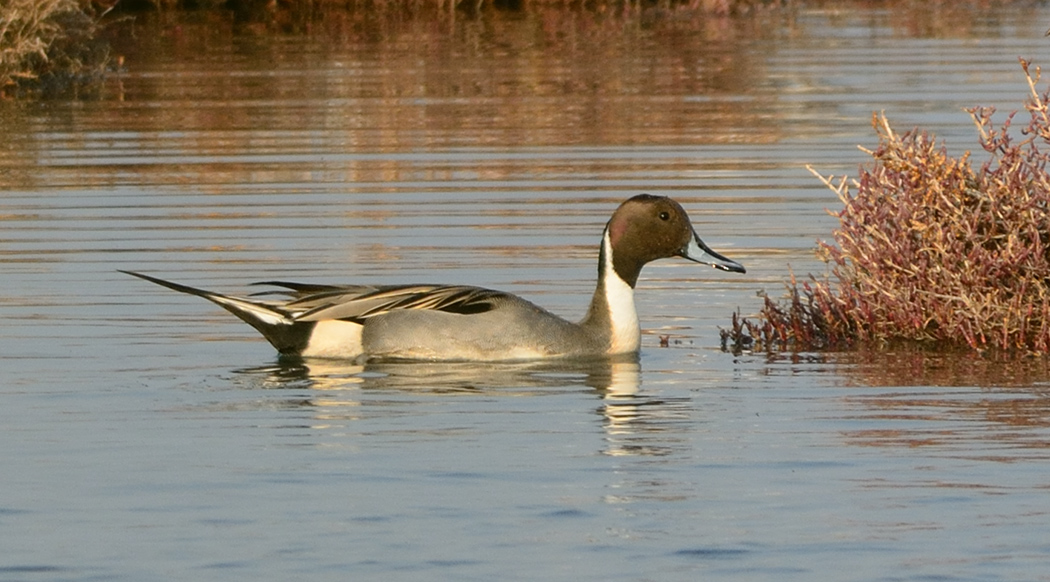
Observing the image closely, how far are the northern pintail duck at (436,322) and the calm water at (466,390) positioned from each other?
7.1 inches

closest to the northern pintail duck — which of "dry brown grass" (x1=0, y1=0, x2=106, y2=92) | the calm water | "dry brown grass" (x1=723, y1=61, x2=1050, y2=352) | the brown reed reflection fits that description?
the calm water

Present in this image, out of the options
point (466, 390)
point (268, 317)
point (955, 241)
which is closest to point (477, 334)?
point (466, 390)

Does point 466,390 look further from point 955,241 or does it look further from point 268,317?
point 955,241

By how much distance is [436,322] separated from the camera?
368 inches

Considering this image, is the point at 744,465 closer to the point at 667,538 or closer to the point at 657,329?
the point at 667,538

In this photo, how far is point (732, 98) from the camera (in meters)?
22.1

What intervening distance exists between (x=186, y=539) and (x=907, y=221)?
4.23 m

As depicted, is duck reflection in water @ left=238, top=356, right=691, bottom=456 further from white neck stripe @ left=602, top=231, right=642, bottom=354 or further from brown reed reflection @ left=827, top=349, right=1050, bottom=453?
brown reed reflection @ left=827, top=349, right=1050, bottom=453

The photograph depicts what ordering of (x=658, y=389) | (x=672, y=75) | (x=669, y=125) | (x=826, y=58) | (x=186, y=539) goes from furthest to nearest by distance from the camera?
(x=826, y=58) < (x=672, y=75) < (x=669, y=125) < (x=658, y=389) < (x=186, y=539)

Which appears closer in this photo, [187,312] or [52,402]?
[52,402]

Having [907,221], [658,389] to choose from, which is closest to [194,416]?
[658,389]

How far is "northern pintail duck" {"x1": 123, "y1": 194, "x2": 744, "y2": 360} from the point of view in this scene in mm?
9328

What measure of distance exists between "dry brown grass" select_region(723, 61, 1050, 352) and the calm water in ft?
0.85

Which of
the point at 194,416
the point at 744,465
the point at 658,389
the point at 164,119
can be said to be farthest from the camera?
the point at 164,119
